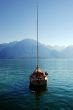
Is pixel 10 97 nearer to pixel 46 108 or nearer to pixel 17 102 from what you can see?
pixel 17 102

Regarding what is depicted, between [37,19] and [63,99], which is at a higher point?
[37,19]

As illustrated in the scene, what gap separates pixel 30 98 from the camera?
36281mm

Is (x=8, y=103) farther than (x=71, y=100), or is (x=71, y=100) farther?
(x=71, y=100)

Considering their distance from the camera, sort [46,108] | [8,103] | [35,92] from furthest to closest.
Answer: [35,92]
[8,103]
[46,108]

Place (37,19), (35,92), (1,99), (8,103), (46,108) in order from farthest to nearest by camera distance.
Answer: (37,19) → (35,92) → (1,99) → (8,103) → (46,108)

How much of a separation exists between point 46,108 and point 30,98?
6883 millimetres

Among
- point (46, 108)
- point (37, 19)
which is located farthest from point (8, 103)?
point (37, 19)

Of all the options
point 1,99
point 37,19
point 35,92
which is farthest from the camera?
point 37,19

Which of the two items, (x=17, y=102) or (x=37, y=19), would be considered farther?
(x=37, y=19)

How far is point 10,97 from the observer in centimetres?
3641

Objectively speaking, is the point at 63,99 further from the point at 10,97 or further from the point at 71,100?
the point at 10,97

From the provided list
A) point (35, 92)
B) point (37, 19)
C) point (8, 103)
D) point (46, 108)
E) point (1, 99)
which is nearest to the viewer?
point (46, 108)

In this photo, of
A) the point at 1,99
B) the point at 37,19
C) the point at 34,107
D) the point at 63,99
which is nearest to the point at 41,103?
the point at 34,107

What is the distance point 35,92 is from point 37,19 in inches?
939
